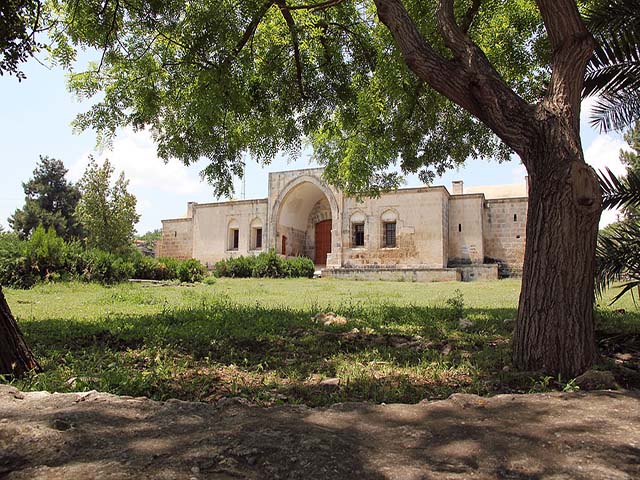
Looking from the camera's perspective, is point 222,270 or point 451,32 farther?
point 222,270

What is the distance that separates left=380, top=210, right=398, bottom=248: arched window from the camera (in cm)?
2503

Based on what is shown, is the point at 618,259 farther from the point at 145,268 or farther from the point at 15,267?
the point at 145,268

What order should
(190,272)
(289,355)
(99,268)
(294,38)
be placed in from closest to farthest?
(289,355), (294,38), (99,268), (190,272)

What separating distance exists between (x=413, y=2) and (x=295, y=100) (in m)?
2.66

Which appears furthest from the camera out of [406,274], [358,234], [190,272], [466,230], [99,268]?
[358,234]

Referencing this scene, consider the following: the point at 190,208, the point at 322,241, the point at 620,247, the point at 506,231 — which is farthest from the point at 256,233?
the point at 620,247

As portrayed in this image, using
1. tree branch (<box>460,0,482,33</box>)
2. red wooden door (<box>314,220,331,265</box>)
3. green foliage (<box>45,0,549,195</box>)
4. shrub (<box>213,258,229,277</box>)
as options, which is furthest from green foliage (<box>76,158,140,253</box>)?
tree branch (<box>460,0,482,33</box>)

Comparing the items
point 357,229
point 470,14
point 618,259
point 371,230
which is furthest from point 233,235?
point 618,259

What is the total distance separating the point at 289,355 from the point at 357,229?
22.3 m

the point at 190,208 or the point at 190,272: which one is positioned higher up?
the point at 190,208

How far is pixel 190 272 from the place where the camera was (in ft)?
59.1

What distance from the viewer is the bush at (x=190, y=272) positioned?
697 inches

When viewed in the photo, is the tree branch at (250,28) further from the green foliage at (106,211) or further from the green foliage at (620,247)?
the green foliage at (106,211)

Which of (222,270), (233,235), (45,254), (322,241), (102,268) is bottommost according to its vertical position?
(222,270)
